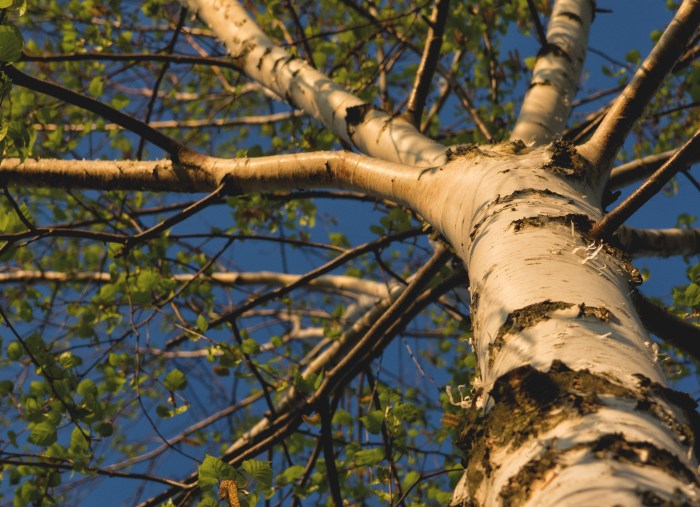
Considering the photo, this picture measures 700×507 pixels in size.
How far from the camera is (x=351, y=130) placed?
2287mm

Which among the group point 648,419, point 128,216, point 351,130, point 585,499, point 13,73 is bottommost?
point 585,499

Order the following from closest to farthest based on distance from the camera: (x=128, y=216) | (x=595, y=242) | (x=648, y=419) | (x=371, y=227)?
1. (x=648, y=419)
2. (x=595, y=242)
3. (x=371, y=227)
4. (x=128, y=216)

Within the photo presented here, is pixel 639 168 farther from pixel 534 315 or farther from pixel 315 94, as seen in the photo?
pixel 534 315

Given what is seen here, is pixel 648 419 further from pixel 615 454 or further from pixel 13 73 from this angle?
pixel 13 73

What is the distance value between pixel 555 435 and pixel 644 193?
0.69 meters

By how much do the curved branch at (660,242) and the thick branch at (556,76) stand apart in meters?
0.48

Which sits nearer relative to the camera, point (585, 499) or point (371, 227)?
point (585, 499)

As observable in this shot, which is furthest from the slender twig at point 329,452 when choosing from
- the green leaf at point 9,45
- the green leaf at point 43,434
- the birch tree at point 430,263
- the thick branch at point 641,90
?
the green leaf at point 9,45

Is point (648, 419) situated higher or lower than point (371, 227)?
lower

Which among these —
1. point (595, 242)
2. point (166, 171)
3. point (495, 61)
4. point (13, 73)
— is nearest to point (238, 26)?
point (166, 171)

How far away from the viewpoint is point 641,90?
164 centimetres

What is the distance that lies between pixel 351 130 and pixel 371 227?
0.63 meters

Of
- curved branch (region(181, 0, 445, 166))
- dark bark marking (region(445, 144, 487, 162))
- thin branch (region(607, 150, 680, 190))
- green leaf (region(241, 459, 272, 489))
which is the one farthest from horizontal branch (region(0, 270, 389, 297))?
green leaf (region(241, 459, 272, 489))

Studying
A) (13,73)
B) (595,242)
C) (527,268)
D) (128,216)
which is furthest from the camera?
(128,216)
